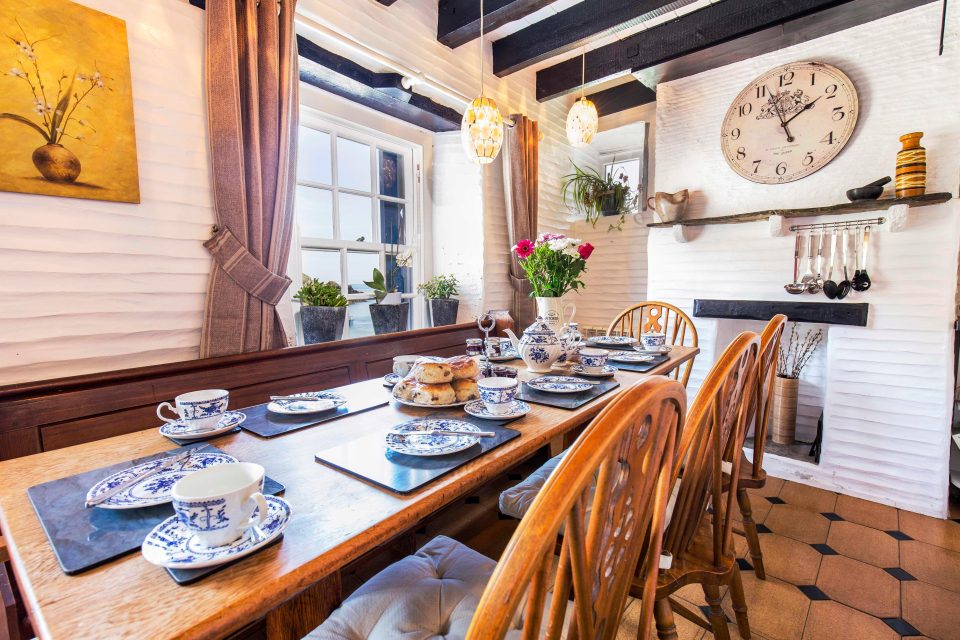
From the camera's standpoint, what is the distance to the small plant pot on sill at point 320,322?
2150mm

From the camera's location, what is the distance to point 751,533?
5.17 feet

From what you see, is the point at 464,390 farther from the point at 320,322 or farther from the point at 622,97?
the point at 622,97

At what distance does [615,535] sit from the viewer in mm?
604

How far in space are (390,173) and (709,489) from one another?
261cm

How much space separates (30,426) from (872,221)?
3667mm

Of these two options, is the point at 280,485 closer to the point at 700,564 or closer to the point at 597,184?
the point at 700,564

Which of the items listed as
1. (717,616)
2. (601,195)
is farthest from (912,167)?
(717,616)

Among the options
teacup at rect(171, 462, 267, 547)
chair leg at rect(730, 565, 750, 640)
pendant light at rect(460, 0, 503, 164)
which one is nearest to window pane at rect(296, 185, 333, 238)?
pendant light at rect(460, 0, 503, 164)

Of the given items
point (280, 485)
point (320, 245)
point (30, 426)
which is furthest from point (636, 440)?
point (320, 245)

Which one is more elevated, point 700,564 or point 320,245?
point 320,245

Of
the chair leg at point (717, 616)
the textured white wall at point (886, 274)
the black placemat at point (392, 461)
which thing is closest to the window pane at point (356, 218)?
the black placemat at point (392, 461)

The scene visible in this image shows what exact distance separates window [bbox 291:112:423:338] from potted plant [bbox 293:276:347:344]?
128 mm

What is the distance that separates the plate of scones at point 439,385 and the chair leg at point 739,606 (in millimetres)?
943

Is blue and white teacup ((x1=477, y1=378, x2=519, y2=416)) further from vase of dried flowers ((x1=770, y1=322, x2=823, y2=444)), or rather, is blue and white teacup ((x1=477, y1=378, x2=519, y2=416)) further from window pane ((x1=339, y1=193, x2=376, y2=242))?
vase of dried flowers ((x1=770, y1=322, x2=823, y2=444))
